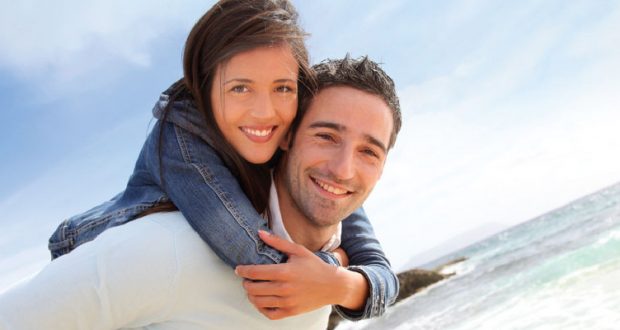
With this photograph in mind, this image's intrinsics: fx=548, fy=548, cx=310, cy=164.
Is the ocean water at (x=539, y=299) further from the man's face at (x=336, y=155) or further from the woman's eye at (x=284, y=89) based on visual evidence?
the woman's eye at (x=284, y=89)

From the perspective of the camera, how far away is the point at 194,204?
232 centimetres

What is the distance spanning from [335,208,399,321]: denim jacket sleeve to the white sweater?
0.47m

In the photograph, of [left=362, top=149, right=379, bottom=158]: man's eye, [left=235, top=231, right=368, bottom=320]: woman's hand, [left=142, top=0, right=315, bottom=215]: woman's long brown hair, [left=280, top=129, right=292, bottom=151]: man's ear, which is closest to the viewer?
[left=235, top=231, right=368, bottom=320]: woman's hand

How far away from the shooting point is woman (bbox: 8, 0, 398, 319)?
2322mm

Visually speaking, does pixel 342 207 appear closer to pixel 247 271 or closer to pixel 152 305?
pixel 247 271

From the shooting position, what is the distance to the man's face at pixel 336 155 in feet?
9.48

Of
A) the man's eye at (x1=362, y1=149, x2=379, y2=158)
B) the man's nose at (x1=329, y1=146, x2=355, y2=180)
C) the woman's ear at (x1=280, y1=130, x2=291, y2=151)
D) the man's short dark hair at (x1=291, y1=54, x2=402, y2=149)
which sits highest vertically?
the man's short dark hair at (x1=291, y1=54, x2=402, y2=149)

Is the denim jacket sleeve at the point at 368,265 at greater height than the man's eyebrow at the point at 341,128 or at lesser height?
lesser

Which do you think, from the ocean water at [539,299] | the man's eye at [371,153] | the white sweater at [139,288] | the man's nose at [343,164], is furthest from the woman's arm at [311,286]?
the ocean water at [539,299]

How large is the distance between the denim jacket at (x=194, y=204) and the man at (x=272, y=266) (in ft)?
0.20

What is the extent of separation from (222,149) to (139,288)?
35.6 inches

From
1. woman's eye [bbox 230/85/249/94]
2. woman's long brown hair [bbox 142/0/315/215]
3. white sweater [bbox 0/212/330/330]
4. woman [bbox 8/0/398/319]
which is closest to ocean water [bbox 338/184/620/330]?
woman [bbox 8/0/398/319]

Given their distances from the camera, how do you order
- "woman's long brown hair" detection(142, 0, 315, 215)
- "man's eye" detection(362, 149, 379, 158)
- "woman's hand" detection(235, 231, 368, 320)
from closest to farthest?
"woman's hand" detection(235, 231, 368, 320) < "woman's long brown hair" detection(142, 0, 315, 215) < "man's eye" detection(362, 149, 379, 158)

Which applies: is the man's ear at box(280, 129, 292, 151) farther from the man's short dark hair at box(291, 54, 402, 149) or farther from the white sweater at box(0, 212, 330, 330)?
the white sweater at box(0, 212, 330, 330)
